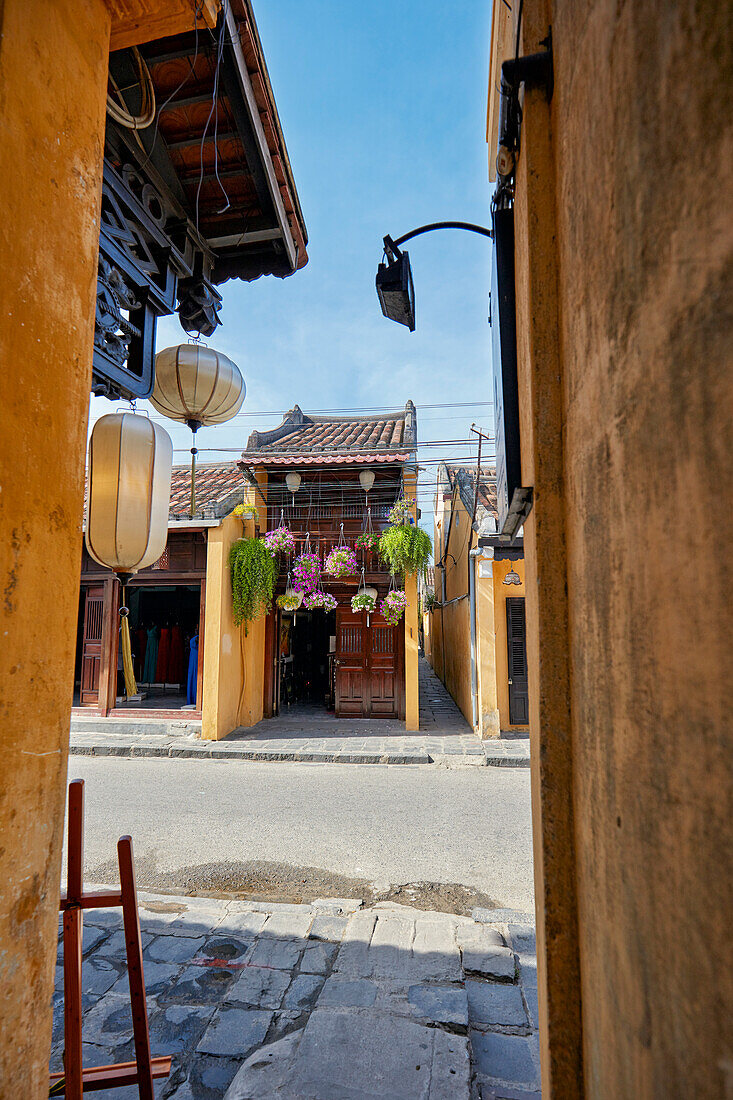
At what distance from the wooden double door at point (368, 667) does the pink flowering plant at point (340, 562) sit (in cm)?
133

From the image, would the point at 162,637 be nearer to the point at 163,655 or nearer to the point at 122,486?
the point at 163,655

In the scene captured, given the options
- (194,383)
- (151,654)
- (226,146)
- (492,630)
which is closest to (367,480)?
(492,630)

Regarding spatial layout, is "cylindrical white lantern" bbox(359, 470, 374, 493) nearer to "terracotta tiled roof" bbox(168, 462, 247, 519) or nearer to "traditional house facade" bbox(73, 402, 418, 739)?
"traditional house facade" bbox(73, 402, 418, 739)

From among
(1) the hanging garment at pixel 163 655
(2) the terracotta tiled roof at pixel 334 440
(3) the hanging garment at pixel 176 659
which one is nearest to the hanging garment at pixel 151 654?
(1) the hanging garment at pixel 163 655

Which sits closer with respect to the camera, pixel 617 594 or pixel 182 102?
pixel 617 594

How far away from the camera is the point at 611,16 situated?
3.82 feet

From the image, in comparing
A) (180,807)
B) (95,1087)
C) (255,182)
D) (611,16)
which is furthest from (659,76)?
(180,807)

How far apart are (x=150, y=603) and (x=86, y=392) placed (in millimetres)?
17121

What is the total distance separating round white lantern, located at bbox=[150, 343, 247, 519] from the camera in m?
3.81

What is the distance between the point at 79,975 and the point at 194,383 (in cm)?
320

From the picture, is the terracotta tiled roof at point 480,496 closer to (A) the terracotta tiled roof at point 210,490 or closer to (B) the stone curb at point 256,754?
(B) the stone curb at point 256,754

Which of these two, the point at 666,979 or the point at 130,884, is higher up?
the point at 666,979

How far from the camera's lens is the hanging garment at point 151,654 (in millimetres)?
16531

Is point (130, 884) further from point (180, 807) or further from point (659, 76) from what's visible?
point (180, 807)
